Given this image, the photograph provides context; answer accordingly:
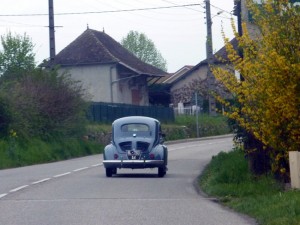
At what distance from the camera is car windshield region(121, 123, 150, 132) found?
27000 millimetres

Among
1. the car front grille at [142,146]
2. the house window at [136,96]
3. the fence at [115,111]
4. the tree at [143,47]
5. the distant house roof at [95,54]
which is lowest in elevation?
the car front grille at [142,146]

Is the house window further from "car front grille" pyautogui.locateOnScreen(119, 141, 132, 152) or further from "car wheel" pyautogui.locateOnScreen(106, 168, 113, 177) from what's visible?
"car front grille" pyautogui.locateOnScreen(119, 141, 132, 152)

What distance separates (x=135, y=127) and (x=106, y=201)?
9.55 m

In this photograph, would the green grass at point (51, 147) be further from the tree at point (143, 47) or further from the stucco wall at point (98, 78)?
the tree at point (143, 47)

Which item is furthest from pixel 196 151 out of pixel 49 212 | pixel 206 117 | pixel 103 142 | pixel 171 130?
pixel 49 212

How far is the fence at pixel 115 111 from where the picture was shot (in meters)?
52.7

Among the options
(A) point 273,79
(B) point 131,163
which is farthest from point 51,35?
(A) point 273,79

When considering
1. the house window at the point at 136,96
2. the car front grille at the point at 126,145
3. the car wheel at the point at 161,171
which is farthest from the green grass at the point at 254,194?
the house window at the point at 136,96

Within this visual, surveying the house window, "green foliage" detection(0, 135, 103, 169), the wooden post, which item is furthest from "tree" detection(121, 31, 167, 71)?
the wooden post

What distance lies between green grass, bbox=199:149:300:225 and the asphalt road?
34 cm

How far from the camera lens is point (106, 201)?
17.7 metres

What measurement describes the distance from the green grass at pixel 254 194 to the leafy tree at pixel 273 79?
2.50ft

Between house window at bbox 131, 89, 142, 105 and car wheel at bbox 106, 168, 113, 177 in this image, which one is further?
house window at bbox 131, 89, 142, 105

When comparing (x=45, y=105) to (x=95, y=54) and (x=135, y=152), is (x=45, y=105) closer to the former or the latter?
(x=135, y=152)
